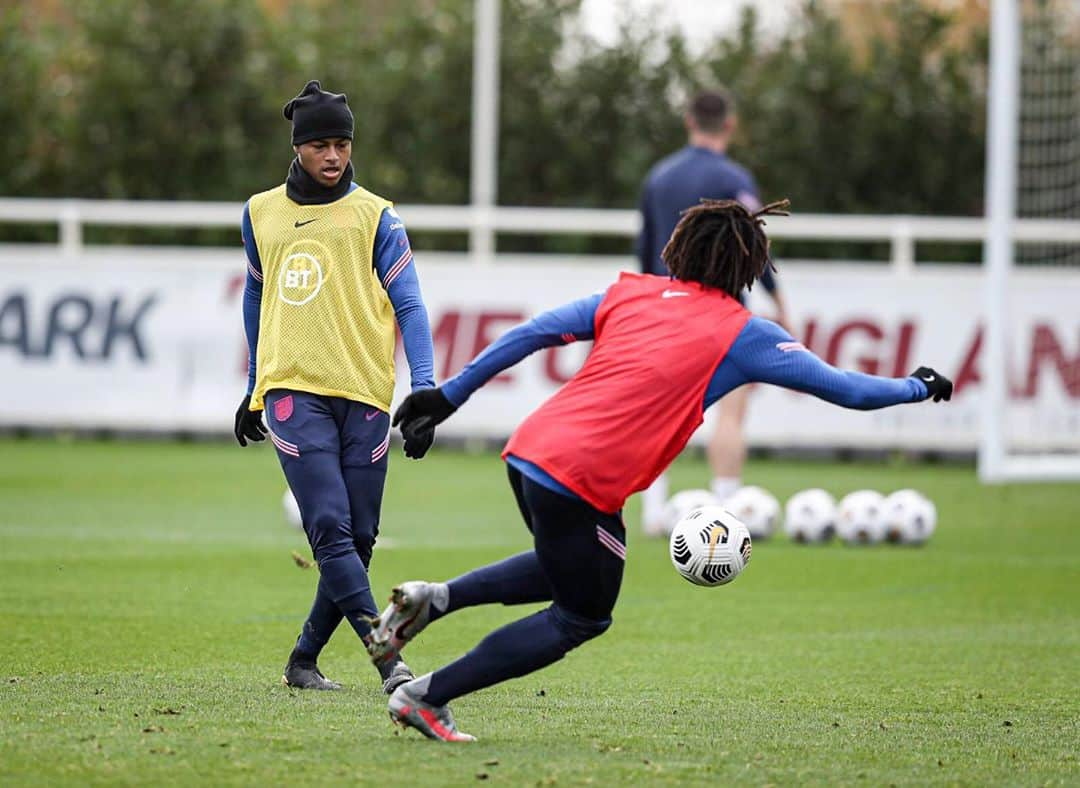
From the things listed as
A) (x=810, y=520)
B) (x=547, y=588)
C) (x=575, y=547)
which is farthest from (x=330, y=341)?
(x=810, y=520)

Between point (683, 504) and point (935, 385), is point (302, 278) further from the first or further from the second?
point (683, 504)

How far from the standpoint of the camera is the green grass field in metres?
6.04

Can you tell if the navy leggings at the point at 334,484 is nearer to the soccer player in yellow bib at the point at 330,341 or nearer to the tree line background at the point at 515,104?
the soccer player in yellow bib at the point at 330,341

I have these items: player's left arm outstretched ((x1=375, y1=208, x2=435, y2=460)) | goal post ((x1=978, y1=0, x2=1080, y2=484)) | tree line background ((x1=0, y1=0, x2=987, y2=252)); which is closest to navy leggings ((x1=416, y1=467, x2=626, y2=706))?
player's left arm outstretched ((x1=375, y1=208, x2=435, y2=460))

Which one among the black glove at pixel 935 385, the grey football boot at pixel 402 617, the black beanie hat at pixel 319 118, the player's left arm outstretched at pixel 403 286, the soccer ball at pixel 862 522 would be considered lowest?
the soccer ball at pixel 862 522

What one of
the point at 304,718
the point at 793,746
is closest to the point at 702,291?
the point at 793,746

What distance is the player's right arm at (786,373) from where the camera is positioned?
6145mm

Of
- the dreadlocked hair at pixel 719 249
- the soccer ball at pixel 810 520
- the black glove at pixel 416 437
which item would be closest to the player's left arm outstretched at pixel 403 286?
the black glove at pixel 416 437

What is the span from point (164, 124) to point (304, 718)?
18.7 metres

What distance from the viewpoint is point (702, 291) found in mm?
6285

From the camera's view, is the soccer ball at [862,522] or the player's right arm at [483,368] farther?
the soccer ball at [862,522]

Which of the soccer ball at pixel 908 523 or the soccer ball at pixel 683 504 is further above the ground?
the soccer ball at pixel 683 504

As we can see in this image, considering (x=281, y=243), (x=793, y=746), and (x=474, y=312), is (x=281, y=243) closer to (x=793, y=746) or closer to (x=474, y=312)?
(x=793, y=746)

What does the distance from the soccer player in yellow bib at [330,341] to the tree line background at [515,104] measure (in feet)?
51.8
